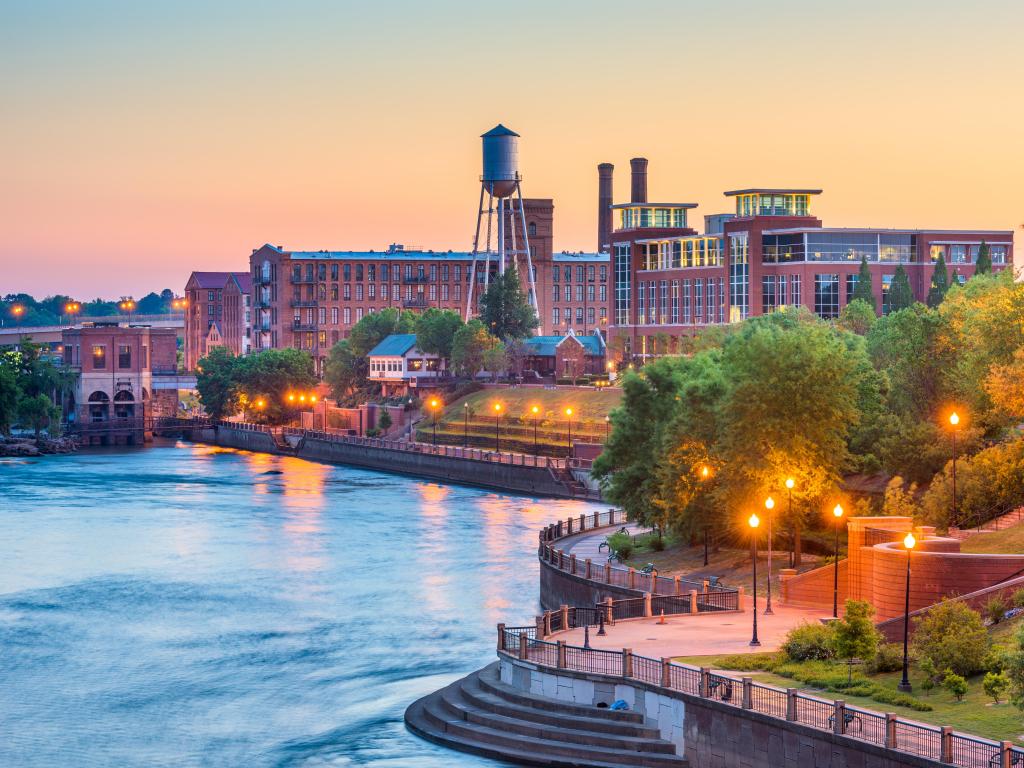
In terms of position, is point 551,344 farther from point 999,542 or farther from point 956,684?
point 956,684

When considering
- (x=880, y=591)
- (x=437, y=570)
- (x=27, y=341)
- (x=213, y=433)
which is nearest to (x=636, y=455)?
(x=437, y=570)

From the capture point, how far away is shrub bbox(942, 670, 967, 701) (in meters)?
33.9

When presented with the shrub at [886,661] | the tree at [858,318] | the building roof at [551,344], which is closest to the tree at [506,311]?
the building roof at [551,344]

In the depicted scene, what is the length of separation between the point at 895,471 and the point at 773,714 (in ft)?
102

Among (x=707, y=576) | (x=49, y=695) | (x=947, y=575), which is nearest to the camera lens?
(x=947, y=575)

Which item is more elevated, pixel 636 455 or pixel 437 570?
pixel 636 455

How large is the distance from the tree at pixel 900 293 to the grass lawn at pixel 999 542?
261ft

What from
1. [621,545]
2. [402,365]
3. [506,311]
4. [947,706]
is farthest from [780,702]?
[506,311]

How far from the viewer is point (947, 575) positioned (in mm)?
41156

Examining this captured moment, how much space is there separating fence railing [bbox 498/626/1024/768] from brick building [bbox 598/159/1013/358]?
309ft

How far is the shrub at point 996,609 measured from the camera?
38.5m

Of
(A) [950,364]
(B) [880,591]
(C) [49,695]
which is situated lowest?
(C) [49,695]

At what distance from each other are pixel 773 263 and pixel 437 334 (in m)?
37.8

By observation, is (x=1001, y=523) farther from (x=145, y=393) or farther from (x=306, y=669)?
(x=145, y=393)
